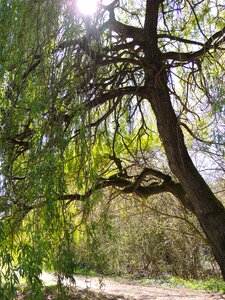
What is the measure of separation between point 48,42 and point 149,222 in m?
5.86

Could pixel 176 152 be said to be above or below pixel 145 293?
above

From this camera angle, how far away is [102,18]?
2766 mm

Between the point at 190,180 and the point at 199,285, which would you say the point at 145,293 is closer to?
the point at 199,285

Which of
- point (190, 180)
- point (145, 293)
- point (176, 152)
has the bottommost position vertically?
point (145, 293)

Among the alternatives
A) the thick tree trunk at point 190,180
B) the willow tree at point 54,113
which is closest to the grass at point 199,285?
the thick tree trunk at point 190,180

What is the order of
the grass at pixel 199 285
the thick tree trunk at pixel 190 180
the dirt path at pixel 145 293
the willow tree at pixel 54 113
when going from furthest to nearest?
the grass at pixel 199 285 → the dirt path at pixel 145 293 → the thick tree trunk at pixel 190 180 → the willow tree at pixel 54 113

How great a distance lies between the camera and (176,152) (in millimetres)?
4008

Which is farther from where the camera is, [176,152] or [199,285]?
[199,285]

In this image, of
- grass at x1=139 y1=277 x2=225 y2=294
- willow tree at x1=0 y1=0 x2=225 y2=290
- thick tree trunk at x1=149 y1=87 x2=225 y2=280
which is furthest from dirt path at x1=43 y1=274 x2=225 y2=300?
willow tree at x1=0 y1=0 x2=225 y2=290

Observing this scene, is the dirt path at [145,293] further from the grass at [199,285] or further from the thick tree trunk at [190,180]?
the thick tree trunk at [190,180]

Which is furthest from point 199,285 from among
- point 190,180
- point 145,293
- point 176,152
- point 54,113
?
point 54,113

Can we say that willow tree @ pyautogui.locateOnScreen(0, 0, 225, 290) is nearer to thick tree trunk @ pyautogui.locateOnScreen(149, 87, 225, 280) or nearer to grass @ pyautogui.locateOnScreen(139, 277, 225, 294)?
thick tree trunk @ pyautogui.locateOnScreen(149, 87, 225, 280)

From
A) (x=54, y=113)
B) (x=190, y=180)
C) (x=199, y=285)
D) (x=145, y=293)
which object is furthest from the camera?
(x=199, y=285)

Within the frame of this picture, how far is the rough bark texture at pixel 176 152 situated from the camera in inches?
150
